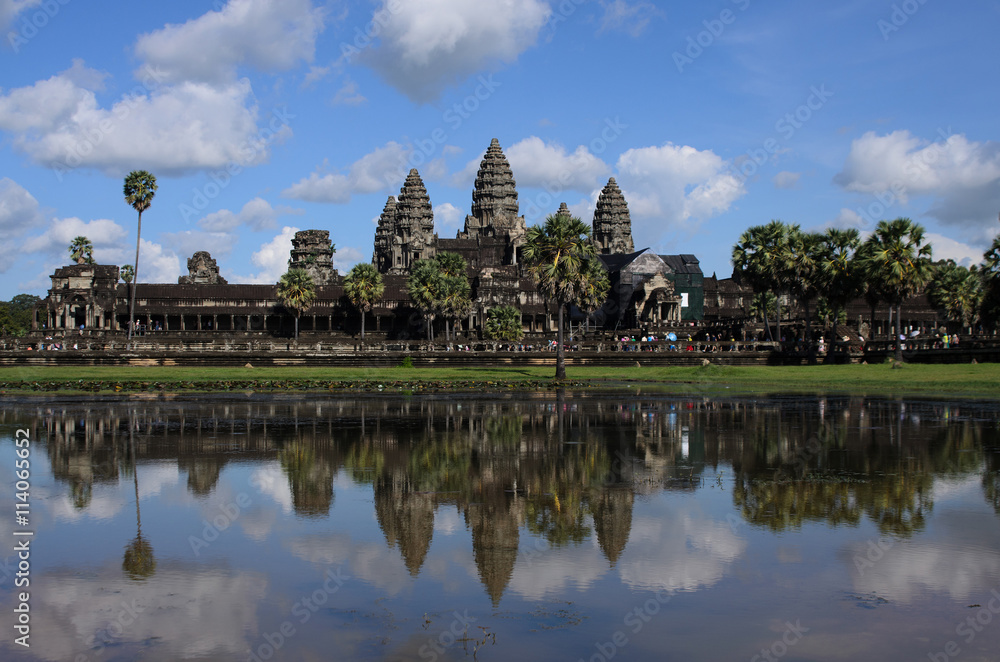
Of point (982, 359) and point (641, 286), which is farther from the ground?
point (641, 286)

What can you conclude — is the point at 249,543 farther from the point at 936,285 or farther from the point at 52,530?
the point at 936,285

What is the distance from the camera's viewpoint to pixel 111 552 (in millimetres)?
10297

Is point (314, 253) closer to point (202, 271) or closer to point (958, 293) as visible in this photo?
point (202, 271)

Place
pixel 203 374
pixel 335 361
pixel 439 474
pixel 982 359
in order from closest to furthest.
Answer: pixel 439 474 → pixel 203 374 → pixel 982 359 → pixel 335 361

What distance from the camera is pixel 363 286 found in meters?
87.8

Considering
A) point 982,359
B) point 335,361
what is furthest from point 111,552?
point 982,359

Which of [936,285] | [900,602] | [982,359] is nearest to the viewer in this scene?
[900,602]

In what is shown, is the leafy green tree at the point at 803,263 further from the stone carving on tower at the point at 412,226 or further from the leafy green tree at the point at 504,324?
the stone carving on tower at the point at 412,226

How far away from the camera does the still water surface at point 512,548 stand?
7.71 meters

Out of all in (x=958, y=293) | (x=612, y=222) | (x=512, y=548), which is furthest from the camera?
(x=612, y=222)

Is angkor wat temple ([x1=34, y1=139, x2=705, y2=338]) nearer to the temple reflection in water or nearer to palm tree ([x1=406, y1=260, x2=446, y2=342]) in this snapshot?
palm tree ([x1=406, y1=260, x2=446, y2=342])

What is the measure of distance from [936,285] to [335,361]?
64802mm

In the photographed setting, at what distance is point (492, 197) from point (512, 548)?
12921 cm

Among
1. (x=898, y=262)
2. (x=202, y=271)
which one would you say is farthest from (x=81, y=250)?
(x=898, y=262)
